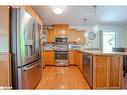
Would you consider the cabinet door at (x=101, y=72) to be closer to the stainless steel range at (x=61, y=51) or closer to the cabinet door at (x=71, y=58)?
the stainless steel range at (x=61, y=51)

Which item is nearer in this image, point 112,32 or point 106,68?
point 106,68

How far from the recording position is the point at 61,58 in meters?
9.01

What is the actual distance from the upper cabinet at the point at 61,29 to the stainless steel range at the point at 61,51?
228 millimetres

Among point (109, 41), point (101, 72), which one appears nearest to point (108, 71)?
point (101, 72)

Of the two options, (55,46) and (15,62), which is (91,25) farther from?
(15,62)

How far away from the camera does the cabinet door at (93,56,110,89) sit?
370 cm

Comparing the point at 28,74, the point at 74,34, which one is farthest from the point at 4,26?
the point at 74,34

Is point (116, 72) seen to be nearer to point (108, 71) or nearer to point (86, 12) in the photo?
point (108, 71)

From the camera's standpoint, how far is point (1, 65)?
2.52 meters

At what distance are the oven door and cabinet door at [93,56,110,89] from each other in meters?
5.25

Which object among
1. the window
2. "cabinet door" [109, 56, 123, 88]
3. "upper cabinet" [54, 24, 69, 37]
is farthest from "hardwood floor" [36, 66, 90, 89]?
"upper cabinet" [54, 24, 69, 37]

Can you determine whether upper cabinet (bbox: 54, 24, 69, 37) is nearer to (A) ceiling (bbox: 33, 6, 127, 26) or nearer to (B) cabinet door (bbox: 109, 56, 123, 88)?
(A) ceiling (bbox: 33, 6, 127, 26)

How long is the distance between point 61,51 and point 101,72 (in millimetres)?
5448

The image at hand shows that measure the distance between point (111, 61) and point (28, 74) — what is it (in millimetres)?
1725
